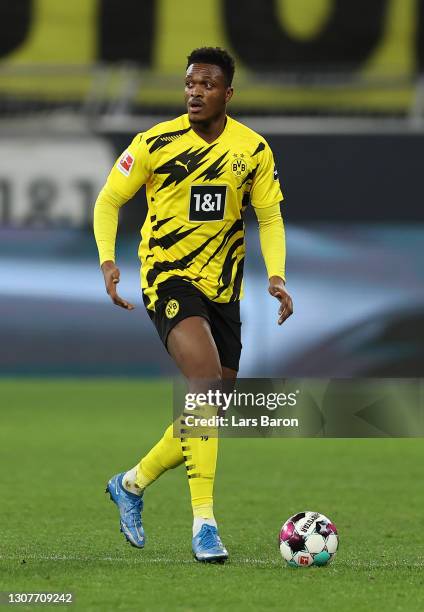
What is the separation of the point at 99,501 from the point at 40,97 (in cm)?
1233

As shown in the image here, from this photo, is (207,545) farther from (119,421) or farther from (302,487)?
(119,421)

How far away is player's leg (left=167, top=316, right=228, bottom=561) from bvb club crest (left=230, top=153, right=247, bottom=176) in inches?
25.3

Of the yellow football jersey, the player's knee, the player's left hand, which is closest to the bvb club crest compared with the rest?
the yellow football jersey

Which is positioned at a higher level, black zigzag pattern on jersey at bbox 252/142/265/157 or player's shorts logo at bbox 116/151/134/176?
black zigzag pattern on jersey at bbox 252/142/265/157

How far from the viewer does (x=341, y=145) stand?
15023mm

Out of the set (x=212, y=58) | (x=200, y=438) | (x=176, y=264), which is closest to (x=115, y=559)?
(x=200, y=438)

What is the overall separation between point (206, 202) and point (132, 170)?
1.09ft

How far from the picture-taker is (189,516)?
6.98 meters

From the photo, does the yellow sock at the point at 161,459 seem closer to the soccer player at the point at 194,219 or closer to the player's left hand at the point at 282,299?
the soccer player at the point at 194,219

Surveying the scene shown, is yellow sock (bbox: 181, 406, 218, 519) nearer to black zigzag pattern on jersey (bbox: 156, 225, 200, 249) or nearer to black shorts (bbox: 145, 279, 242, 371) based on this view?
black shorts (bbox: 145, 279, 242, 371)

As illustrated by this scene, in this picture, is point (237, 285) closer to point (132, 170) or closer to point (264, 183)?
point (264, 183)

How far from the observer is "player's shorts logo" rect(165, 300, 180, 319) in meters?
5.46

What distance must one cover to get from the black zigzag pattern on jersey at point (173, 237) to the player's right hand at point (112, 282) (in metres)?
0.25

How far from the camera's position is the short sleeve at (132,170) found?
557 centimetres
